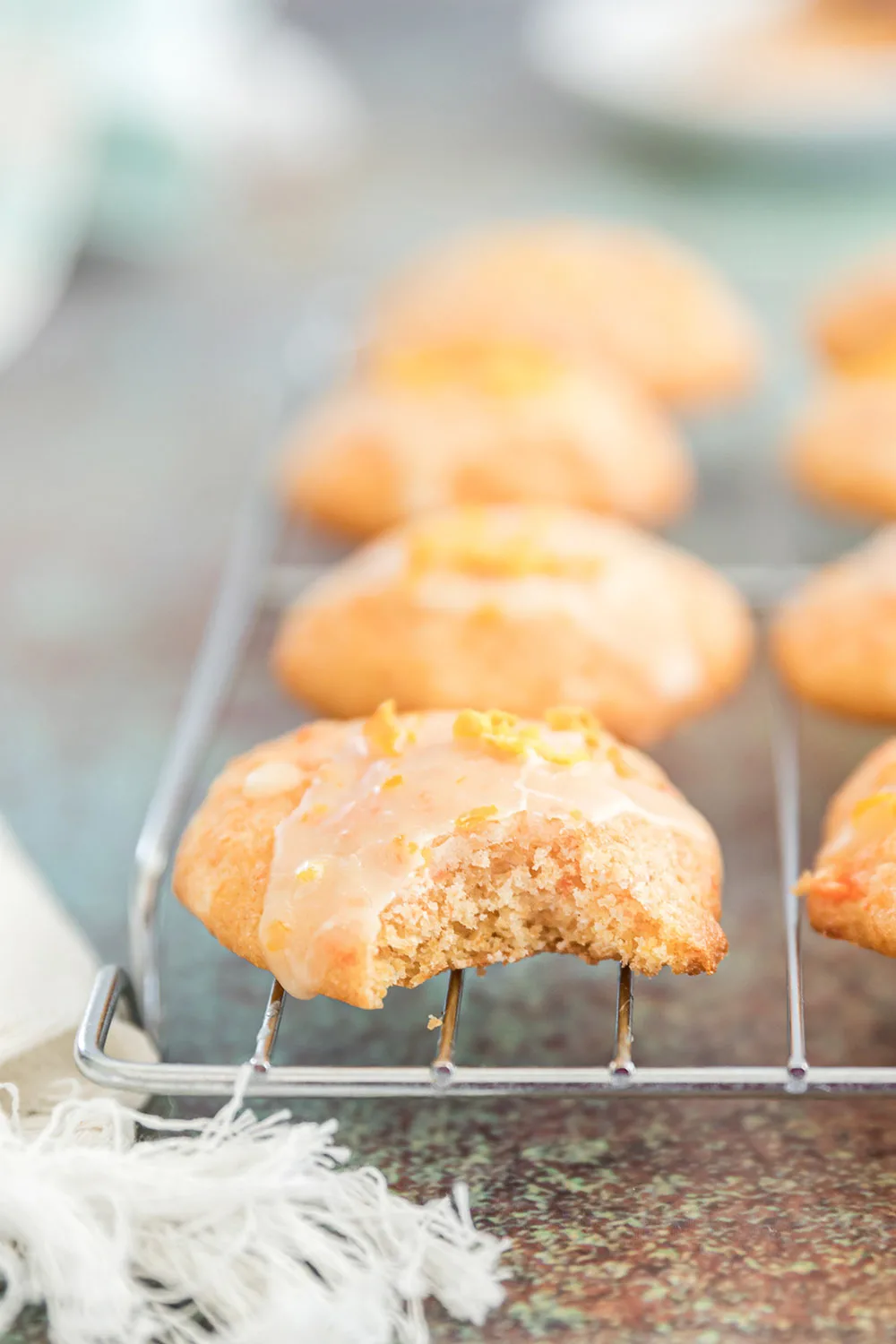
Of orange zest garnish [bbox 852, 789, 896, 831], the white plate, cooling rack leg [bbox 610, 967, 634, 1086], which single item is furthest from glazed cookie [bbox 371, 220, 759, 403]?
cooling rack leg [bbox 610, 967, 634, 1086]

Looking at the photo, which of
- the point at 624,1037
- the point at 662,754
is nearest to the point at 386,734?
the point at 624,1037

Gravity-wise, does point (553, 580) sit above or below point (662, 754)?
above

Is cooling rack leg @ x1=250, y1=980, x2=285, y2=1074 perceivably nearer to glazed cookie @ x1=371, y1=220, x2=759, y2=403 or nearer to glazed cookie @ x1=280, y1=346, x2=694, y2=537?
glazed cookie @ x1=280, y1=346, x2=694, y2=537

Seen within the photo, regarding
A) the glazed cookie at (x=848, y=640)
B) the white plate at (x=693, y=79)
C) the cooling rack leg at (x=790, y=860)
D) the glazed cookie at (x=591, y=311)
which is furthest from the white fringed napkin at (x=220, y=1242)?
the white plate at (x=693, y=79)

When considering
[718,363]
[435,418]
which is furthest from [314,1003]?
[718,363]

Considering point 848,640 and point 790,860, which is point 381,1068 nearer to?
point 790,860

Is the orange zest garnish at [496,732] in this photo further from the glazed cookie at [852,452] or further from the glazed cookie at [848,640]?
the glazed cookie at [852,452]

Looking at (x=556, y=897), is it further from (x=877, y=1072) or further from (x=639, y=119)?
(x=639, y=119)
